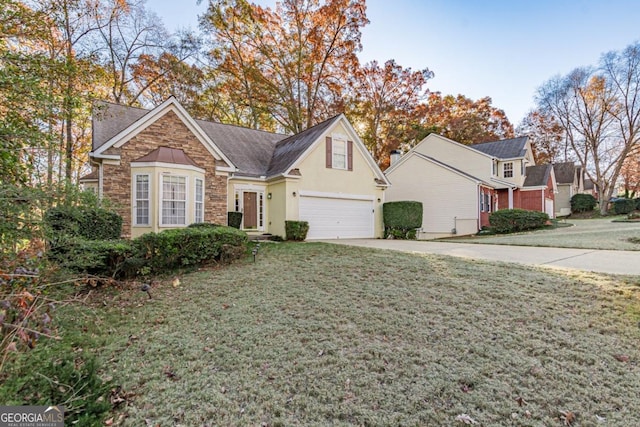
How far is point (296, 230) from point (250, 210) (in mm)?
2693

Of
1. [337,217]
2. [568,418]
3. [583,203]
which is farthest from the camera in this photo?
[583,203]

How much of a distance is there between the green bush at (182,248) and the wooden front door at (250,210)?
588cm

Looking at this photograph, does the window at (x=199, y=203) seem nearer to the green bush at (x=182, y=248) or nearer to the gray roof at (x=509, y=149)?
the green bush at (x=182, y=248)

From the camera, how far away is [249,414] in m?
2.65

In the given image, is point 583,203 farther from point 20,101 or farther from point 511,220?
point 20,101

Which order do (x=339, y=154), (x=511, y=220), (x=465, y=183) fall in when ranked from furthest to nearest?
1. (x=465, y=183)
2. (x=511, y=220)
3. (x=339, y=154)

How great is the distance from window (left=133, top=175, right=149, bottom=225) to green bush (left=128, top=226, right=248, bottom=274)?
4323 millimetres

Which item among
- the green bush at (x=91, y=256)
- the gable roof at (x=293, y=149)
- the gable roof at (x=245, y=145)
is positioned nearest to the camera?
the green bush at (x=91, y=256)

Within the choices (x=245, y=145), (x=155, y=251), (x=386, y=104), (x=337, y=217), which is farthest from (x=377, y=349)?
(x=386, y=104)

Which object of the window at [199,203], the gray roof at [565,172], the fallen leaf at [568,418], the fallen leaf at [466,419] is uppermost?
the gray roof at [565,172]

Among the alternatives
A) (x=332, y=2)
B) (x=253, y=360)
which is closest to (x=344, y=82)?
(x=332, y=2)

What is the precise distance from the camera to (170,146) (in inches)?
450

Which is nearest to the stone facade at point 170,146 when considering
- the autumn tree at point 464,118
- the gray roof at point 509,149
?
the gray roof at point 509,149

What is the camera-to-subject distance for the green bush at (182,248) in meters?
6.93
